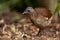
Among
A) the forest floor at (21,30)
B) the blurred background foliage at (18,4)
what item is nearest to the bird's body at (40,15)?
the forest floor at (21,30)

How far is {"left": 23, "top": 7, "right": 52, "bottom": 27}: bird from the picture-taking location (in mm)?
4996

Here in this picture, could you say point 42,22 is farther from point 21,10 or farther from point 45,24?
point 21,10

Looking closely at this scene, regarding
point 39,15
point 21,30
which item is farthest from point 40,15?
point 21,30

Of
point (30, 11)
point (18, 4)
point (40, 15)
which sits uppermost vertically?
point (18, 4)

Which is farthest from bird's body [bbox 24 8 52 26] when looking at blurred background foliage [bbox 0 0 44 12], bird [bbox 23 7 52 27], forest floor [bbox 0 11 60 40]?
blurred background foliage [bbox 0 0 44 12]

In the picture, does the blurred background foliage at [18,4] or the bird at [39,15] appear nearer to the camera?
the blurred background foliage at [18,4]

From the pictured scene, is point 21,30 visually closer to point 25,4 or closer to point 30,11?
point 30,11

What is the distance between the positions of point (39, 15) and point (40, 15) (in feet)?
0.07

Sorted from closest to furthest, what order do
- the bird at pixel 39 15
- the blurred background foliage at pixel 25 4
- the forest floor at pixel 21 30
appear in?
the forest floor at pixel 21 30, the bird at pixel 39 15, the blurred background foliage at pixel 25 4

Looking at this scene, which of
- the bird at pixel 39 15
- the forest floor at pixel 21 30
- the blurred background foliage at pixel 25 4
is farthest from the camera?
the blurred background foliage at pixel 25 4

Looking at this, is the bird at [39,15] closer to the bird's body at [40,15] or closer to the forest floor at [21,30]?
the bird's body at [40,15]

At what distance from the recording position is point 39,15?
5.04 m

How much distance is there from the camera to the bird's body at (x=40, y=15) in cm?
500

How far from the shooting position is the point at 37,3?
5457 millimetres
